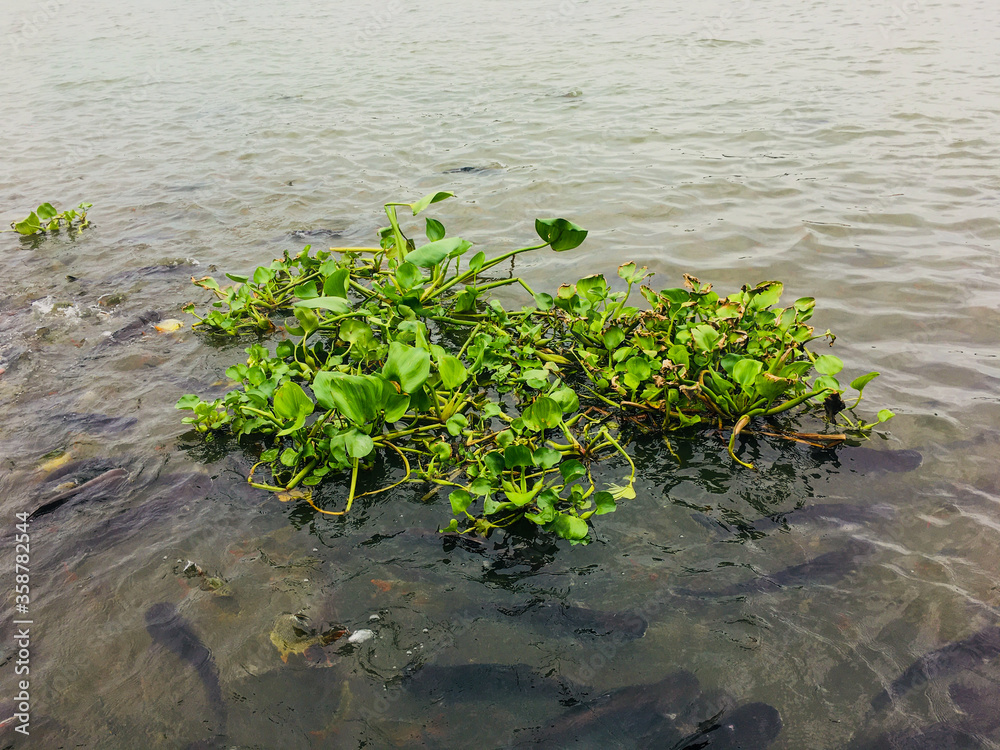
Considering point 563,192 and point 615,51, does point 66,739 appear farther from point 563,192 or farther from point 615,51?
point 615,51

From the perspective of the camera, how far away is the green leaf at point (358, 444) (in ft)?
8.48

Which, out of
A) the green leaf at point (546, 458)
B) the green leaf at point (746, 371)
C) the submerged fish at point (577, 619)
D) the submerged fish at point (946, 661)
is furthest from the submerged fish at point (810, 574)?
the green leaf at point (746, 371)

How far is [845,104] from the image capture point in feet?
26.5

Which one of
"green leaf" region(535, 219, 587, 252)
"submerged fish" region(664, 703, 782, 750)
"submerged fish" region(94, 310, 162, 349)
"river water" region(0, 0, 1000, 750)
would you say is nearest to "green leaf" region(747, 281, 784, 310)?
"river water" region(0, 0, 1000, 750)

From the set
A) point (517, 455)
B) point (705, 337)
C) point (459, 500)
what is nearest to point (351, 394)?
point (459, 500)

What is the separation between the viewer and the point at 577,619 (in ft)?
7.42

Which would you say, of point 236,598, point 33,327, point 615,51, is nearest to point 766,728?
point 236,598

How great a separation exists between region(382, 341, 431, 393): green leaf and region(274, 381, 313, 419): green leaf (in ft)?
1.35

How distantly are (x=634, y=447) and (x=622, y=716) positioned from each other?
4.45ft

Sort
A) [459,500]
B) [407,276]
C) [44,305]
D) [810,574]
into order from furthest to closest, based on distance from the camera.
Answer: [44,305]
[407,276]
[459,500]
[810,574]

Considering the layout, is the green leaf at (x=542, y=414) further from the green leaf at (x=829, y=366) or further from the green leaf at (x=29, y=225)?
the green leaf at (x=29, y=225)

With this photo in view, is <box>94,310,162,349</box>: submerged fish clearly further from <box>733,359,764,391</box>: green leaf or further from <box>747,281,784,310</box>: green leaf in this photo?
<box>747,281,784,310</box>: green leaf

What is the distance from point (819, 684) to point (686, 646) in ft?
1.44

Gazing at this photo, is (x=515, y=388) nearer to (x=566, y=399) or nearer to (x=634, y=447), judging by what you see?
(x=566, y=399)
